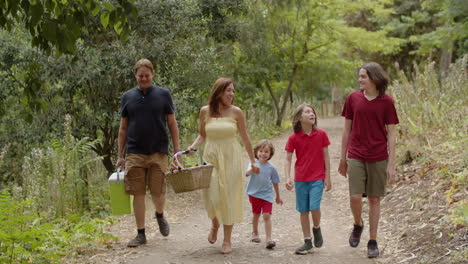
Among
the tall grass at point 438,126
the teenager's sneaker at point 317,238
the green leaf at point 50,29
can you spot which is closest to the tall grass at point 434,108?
the tall grass at point 438,126

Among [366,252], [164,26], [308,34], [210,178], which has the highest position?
[308,34]

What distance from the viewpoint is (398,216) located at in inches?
283

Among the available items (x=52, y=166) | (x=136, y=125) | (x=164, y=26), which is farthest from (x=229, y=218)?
(x=164, y=26)

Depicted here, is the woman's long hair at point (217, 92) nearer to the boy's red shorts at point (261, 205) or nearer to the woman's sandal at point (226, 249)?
the boy's red shorts at point (261, 205)

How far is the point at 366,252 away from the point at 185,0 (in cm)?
625

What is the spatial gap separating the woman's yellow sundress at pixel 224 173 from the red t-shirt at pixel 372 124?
4.26 ft

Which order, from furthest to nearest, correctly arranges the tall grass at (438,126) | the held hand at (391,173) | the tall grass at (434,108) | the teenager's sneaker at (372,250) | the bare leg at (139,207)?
the tall grass at (434,108), the tall grass at (438,126), the bare leg at (139,207), the teenager's sneaker at (372,250), the held hand at (391,173)

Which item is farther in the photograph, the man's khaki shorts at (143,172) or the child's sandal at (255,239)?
the child's sandal at (255,239)

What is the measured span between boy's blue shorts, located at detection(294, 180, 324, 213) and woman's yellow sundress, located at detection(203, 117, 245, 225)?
2.10 ft

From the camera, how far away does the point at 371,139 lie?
5.66 m

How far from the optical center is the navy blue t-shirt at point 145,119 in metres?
6.18

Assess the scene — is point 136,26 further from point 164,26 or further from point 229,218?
point 229,218

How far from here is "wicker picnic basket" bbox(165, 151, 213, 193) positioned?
5621 millimetres

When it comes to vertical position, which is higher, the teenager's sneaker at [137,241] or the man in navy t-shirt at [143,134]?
the man in navy t-shirt at [143,134]
